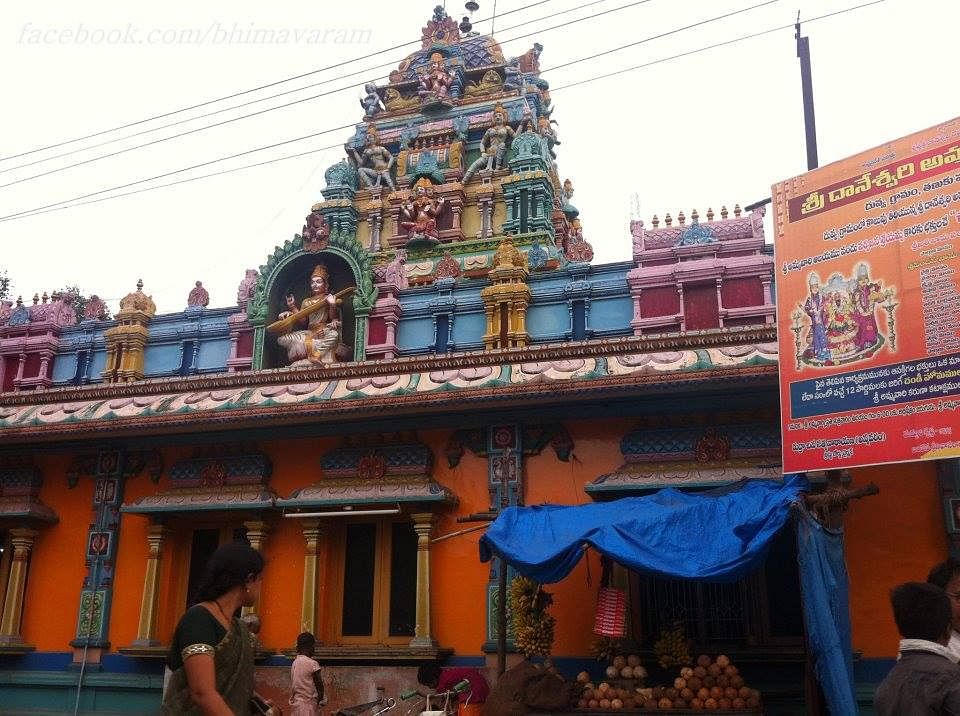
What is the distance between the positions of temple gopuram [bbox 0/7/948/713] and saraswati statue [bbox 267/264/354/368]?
0.04 metres

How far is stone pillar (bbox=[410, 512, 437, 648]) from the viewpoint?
10391mm

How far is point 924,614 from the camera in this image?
4078mm

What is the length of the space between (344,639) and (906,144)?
26.6ft

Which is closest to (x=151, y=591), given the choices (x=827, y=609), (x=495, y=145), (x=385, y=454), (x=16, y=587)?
(x=16, y=587)

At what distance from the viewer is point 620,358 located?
10.6m

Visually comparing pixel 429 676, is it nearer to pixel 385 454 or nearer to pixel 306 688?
pixel 306 688

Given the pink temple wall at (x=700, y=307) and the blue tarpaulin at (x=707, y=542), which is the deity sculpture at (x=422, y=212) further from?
the blue tarpaulin at (x=707, y=542)

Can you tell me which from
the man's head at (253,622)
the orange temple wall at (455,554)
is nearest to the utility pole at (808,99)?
the orange temple wall at (455,554)

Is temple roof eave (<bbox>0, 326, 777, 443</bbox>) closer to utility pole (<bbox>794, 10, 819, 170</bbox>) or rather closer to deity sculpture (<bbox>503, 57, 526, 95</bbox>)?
utility pole (<bbox>794, 10, 819, 170</bbox>)

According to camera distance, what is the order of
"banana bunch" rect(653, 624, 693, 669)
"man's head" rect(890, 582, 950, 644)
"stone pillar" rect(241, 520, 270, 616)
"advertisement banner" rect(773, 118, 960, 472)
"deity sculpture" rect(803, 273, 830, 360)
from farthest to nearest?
"stone pillar" rect(241, 520, 270, 616)
"banana bunch" rect(653, 624, 693, 669)
"deity sculpture" rect(803, 273, 830, 360)
"advertisement banner" rect(773, 118, 960, 472)
"man's head" rect(890, 582, 950, 644)

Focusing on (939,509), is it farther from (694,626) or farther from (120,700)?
(120,700)

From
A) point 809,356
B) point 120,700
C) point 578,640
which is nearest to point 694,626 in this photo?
point 578,640

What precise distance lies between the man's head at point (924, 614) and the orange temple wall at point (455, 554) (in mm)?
5530

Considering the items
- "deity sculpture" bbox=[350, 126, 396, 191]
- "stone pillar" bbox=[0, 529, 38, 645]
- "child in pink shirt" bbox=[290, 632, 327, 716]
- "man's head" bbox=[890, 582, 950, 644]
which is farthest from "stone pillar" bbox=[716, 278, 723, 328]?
"stone pillar" bbox=[0, 529, 38, 645]
